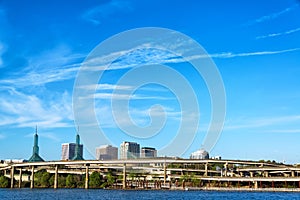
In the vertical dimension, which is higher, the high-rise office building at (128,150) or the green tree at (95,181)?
the high-rise office building at (128,150)

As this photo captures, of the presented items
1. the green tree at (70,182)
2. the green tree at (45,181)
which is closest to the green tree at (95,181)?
the green tree at (70,182)

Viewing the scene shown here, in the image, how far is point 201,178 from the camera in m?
116

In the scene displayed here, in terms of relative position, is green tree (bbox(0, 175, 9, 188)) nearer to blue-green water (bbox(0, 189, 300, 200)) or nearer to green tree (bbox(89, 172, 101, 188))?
green tree (bbox(89, 172, 101, 188))

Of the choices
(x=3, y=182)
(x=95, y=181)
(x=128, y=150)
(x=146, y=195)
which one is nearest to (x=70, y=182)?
Answer: (x=95, y=181)

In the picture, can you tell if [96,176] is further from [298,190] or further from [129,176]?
[298,190]

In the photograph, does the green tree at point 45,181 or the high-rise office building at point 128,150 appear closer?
the green tree at point 45,181

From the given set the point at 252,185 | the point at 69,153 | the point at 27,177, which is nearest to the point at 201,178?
the point at 252,185

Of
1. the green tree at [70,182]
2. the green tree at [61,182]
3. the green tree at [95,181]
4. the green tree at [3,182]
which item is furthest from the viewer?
the green tree at [3,182]

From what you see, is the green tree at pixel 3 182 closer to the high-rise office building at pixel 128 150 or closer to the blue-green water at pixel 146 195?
the high-rise office building at pixel 128 150

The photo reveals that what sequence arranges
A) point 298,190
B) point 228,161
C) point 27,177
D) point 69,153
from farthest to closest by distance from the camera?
point 69,153 < point 27,177 < point 228,161 < point 298,190

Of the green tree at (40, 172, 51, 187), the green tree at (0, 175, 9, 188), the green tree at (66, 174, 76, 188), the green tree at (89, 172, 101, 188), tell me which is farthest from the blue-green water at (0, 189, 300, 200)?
the green tree at (0, 175, 9, 188)

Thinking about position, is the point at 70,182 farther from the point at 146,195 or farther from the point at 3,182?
the point at 146,195

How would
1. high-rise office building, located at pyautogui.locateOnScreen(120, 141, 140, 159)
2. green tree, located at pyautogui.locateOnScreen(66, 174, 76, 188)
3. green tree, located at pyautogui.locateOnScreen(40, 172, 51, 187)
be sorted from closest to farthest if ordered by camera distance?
green tree, located at pyautogui.locateOnScreen(66, 174, 76, 188), green tree, located at pyautogui.locateOnScreen(40, 172, 51, 187), high-rise office building, located at pyautogui.locateOnScreen(120, 141, 140, 159)

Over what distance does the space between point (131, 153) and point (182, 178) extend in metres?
25.6
